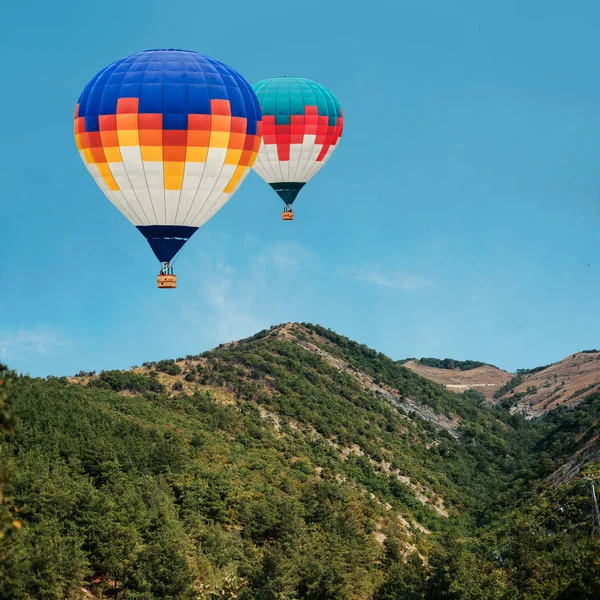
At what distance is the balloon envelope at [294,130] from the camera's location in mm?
69562

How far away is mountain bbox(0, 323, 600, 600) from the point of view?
149 ft

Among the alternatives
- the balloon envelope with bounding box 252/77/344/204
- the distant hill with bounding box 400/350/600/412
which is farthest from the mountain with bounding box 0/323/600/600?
the distant hill with bounding box 400/350/600/412

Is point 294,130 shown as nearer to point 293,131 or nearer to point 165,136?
point 293,131

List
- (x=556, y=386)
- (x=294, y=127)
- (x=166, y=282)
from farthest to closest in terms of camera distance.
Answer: (x=556, y=386) < (x=294, y=127) < (x=166, y=282)

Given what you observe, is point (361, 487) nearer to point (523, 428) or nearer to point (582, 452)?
point (582, 452)

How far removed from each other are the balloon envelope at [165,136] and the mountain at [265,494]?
41.5 feet

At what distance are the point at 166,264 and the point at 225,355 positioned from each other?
4670cm

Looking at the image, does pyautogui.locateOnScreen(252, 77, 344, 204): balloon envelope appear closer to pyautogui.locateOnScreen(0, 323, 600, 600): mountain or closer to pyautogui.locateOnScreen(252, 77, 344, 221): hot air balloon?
pyautogui.locateOnScreen(252, 77, 344, 221): hot air balloon

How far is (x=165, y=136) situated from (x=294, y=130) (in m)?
23.1

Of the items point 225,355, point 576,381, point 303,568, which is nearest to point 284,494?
point 303,568

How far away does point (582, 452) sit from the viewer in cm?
7669

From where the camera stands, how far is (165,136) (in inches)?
1897

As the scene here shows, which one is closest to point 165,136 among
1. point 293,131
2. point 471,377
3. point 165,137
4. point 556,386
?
point 165,137

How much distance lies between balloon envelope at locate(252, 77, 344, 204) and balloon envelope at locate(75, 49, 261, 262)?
18.2 metres
